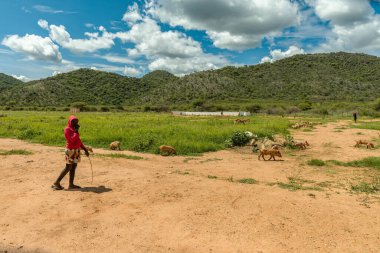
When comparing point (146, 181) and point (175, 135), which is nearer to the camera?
point (146, 181)

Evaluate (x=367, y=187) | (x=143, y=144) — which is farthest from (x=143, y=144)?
(x=367, y=187)

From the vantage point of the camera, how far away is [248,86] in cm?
8262

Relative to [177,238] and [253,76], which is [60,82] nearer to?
[253,76]

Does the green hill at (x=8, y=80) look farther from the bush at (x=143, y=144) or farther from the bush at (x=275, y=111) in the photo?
the bush at (x=143, y=144)

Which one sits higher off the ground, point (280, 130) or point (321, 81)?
point (321, 81)

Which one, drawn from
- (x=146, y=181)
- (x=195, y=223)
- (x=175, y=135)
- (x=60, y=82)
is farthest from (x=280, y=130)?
(x=60, y=82)

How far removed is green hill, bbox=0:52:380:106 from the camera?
74.5 m

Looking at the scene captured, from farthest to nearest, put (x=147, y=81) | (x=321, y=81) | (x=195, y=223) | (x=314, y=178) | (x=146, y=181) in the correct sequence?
(x=147, y=81), (x=321, y=81), (x=314, y=178), (x=146, y=181), (x=195, y=223)

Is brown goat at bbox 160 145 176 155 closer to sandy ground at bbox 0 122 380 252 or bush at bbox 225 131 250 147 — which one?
sandy ground at bbox 0 122 380 252

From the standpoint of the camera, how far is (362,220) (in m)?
5.86

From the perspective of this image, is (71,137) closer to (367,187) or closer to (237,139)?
(367,187)

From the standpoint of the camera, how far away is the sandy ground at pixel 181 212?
16.3 feet

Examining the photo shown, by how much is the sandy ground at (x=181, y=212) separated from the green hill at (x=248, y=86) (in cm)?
6657

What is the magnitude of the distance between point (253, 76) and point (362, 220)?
273 feet
